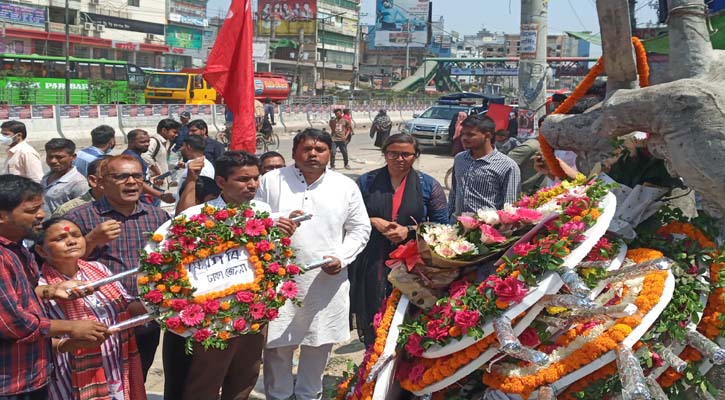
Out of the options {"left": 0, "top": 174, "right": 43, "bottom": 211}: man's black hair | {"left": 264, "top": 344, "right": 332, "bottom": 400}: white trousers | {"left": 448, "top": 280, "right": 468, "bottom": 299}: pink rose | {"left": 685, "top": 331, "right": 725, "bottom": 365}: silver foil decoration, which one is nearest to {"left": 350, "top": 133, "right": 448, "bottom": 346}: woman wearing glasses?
{"left": 264, "top": 344, "right": 332, "bottom": 400}: white trousers

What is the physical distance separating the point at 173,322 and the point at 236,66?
9.43 feet

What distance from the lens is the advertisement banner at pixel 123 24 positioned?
55.4 meters

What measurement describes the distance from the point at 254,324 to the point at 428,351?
92cm

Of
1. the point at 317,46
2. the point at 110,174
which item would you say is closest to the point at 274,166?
the point at 110,174

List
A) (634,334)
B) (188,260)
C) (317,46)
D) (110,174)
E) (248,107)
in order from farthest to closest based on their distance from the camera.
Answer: (317,46), (248,107), (110,174), (188,260), (634,334)

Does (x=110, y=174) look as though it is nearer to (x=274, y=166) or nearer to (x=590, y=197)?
(x=274, y=166)

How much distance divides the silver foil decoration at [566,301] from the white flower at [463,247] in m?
0.45

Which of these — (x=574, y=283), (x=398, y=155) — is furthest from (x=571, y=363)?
(x=398, y=155)

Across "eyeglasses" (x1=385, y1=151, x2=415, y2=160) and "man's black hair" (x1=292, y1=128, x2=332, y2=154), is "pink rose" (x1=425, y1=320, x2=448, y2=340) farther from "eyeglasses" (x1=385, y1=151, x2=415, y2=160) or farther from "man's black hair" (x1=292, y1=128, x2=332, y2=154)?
"eyeglasses" (x1=385, y1=151, x2=415, y2=160)

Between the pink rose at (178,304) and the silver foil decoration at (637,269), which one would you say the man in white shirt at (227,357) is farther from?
the silver foil decoration at (637,269)

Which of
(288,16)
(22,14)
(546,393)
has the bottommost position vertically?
(546,393)

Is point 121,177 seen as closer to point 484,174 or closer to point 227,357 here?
point 227,357

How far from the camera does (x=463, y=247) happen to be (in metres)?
3.66

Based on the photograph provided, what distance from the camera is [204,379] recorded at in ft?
13.5
